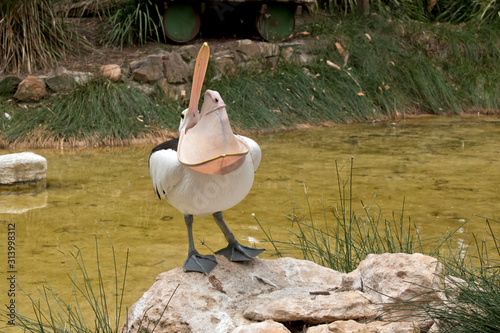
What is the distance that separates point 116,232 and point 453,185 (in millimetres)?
2590

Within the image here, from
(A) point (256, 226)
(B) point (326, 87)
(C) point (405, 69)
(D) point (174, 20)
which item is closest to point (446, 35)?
(C) point (405, 69)

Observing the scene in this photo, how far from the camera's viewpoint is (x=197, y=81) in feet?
6.81

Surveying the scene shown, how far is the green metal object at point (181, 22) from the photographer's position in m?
7.44

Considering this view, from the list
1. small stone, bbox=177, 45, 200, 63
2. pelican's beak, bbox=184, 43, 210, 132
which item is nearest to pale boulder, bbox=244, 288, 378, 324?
pelican's beak, bbox=184, 43, 210, 132

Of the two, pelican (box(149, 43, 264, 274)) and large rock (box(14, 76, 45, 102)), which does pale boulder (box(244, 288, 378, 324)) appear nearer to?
pelican (box(149, 43, 264, 274))

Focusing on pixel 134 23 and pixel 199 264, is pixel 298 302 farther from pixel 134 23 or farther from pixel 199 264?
pixel 134 23

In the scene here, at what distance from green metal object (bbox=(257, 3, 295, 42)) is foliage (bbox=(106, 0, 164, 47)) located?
4.47ft

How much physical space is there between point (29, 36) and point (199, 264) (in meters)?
5.57

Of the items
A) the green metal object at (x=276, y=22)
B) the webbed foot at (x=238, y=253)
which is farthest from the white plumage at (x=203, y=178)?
the green metal object at (x=276, y=22)

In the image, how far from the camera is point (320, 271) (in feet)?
7.87

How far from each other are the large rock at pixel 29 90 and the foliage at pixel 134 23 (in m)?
1.29

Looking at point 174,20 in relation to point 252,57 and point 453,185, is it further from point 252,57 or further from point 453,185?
point 453,185

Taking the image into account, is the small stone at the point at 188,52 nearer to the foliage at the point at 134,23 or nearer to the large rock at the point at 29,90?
the foliage at the point at 134,23

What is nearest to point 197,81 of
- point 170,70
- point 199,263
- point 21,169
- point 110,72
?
point 199,263
